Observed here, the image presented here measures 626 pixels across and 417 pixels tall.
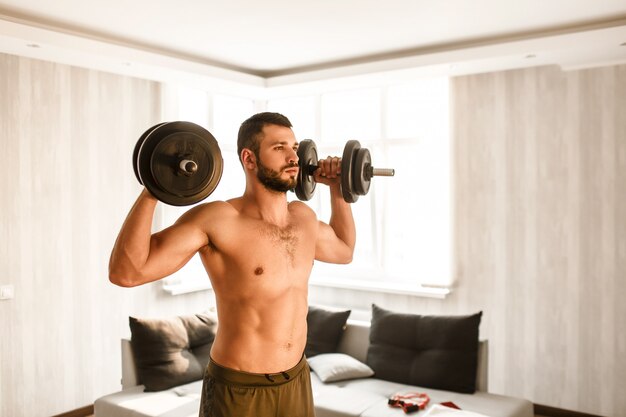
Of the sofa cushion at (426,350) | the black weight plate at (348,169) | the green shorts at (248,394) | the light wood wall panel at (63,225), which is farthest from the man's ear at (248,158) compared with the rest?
the light wood wall panel at (63,225)

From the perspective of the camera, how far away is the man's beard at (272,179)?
1702mm

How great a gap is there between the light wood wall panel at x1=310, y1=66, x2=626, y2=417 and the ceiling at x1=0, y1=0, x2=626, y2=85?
0.29 meters

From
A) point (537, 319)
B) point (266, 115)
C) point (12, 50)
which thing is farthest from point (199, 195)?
point (537, 319)

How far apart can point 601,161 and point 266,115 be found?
9.34 feet

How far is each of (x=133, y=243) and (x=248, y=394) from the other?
58cm

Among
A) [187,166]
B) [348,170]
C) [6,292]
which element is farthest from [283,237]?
[6,292]

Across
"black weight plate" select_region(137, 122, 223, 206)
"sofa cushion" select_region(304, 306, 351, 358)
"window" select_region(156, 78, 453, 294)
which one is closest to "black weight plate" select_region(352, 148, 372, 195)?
"black weight plate" select_region(137, 122, 223, 206)

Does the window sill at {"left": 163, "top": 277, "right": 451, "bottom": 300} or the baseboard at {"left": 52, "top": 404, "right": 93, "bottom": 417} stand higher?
the window sill at {"left": 163, "top": 277, "right": 451, "bottom": 300}

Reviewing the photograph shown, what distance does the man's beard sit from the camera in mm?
1702

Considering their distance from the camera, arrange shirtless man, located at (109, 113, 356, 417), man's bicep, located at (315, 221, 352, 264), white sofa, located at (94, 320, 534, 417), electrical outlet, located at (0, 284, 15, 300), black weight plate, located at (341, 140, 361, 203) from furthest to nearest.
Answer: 1. electrical outlet, located at (0, 284, 15, 300)
2. white sofa, located at (94, 320, 534, 417)
3. man's bicep, located at (315, 221, 352, 264)
4. black weight plate, located at (341, 140, 361, 203)
5. shirtless man, located at (109, 113, 356, 417)

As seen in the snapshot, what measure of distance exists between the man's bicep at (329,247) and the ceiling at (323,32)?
156cm

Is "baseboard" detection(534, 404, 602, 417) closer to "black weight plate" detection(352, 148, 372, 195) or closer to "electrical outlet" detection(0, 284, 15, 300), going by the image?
"black weight plate" detection(352, 148, 372, 195)

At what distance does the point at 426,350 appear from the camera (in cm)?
346

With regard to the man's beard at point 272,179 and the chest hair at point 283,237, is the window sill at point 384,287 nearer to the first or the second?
the chest hair at point 283,237
